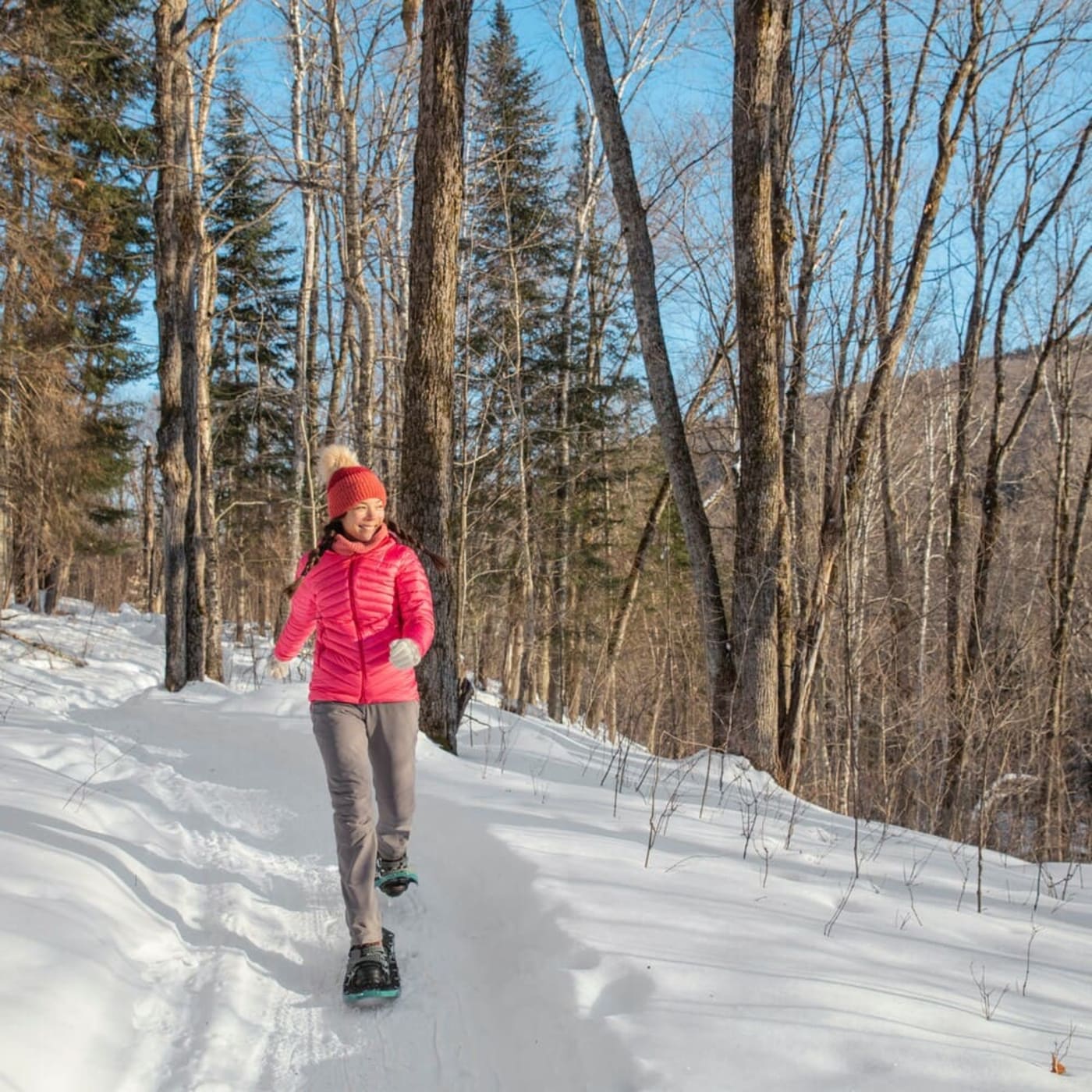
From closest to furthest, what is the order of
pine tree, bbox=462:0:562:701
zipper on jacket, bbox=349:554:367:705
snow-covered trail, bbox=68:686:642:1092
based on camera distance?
Answer: snow-covered trail, bbox=68:686:642:1092
zipper on jacket, bbox=349:554:367:705
pine tree, bbox=462:0:562:701

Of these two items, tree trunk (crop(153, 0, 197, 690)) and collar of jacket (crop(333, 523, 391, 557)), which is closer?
collar of jacket (crop(333, 523, 391, 557))

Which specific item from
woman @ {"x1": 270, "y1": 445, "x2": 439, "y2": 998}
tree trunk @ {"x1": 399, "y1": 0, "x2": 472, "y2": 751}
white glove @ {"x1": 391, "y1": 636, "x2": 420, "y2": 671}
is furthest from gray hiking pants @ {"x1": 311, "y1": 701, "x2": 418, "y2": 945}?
tree trunk @ {"x1": 399, "y1": 0, "x2": 472, "y2": 751}

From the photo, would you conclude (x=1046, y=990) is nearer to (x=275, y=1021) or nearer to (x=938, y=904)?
(x=938, y=904)

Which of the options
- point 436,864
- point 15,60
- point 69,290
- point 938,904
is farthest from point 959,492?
point 15,60

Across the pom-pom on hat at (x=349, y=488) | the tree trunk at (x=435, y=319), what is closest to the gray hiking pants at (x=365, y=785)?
the pom-pom on hat at (x=349, y=488)

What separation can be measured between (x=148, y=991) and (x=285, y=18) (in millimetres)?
12391

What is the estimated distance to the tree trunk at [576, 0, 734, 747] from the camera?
669 cm

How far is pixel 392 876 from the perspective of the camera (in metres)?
3.21

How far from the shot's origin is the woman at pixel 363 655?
284 centimetres

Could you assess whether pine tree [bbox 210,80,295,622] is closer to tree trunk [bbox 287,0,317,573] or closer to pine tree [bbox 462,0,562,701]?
tree trunk [bbox 287,0,317,573]

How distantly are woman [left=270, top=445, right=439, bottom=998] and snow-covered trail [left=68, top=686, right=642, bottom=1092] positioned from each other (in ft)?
1.09

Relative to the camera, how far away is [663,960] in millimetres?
2457

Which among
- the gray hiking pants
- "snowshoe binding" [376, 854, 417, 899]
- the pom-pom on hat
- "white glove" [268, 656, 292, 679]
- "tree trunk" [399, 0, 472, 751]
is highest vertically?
"tree trunk" [399, 0, 472, 751]

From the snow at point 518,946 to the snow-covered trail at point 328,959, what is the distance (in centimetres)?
1
